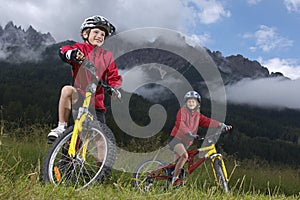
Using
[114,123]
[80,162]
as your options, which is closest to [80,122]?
[80,162]

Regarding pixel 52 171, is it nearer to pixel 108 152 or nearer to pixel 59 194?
pixel 108 152

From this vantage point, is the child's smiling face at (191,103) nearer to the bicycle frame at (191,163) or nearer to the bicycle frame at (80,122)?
the bicycle frame at (191,163)

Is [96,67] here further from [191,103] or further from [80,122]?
[191,103]

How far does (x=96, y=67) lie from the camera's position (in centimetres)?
391

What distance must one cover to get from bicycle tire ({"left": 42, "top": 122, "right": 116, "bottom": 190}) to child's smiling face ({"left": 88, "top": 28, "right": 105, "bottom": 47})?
3.82 feet

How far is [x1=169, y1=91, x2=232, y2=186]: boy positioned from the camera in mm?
5812

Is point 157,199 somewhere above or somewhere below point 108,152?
below

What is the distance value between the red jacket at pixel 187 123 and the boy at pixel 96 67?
7.17 feet

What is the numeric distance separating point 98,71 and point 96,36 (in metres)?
0.47

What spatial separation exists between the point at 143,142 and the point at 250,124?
621 feet

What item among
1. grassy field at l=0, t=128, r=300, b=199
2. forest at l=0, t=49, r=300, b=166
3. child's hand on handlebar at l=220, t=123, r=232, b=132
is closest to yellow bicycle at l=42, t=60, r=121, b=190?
grassy field at l=0, t=128, r=300, b=199

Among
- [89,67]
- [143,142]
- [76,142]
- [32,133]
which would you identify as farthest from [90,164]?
[143,142]

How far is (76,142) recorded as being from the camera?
10.9ft

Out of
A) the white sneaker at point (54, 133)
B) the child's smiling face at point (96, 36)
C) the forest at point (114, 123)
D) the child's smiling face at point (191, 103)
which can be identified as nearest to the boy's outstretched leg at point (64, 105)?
the white sneaker at point (54, 133)
